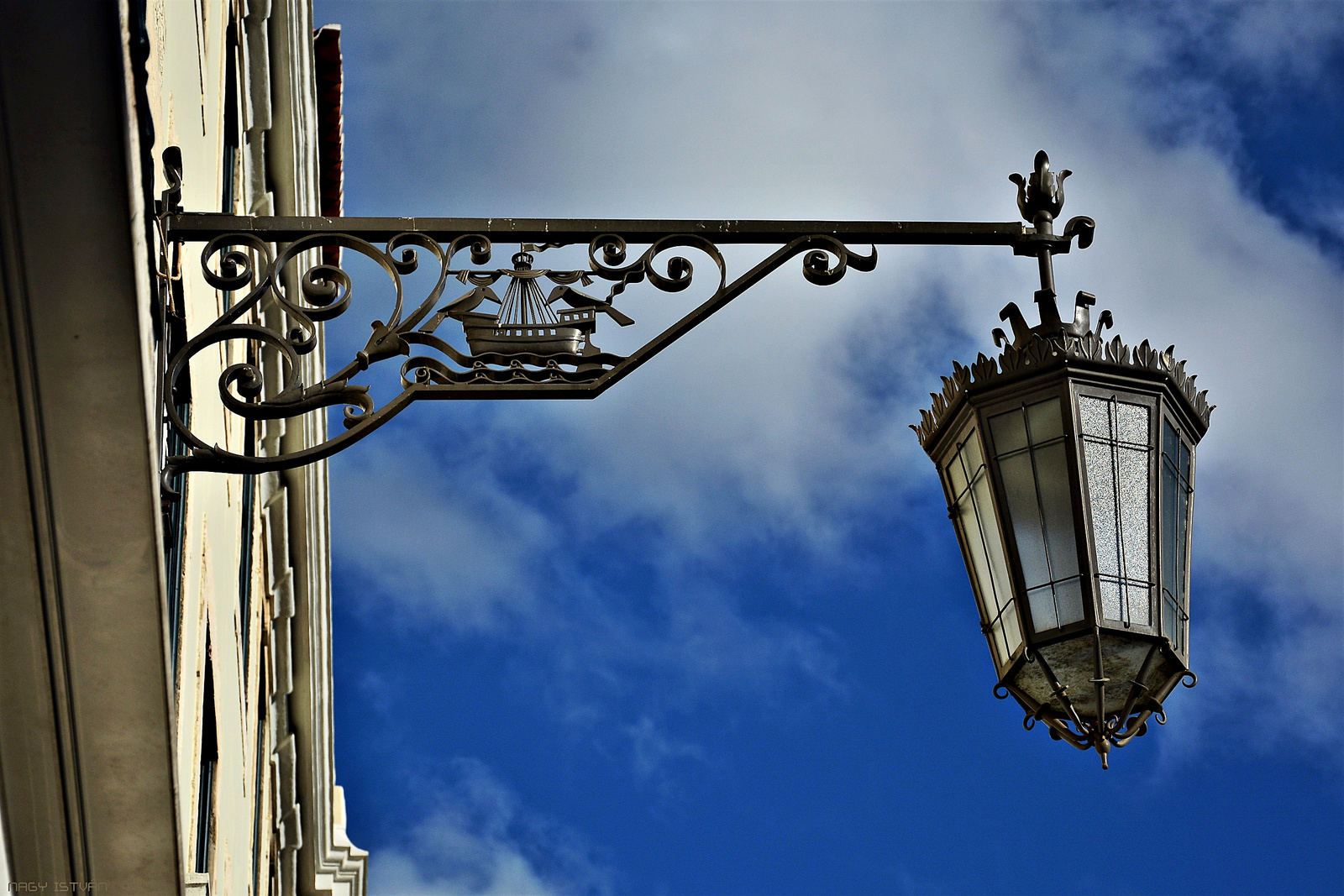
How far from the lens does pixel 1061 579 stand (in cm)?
478

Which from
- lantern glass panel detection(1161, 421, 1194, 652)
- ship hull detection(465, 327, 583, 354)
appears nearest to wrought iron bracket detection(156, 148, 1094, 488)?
Answer: ship hull detection(465, 327, 583, 354)

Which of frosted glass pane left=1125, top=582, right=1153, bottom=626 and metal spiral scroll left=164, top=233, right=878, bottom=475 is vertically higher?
metal spiral scroll left=164, top=233, right=878, bottom=475

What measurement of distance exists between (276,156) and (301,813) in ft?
19.8

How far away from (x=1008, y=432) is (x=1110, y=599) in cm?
56

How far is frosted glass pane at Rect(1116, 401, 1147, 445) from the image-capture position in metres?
4.93

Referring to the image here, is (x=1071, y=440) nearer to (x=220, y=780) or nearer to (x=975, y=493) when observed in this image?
(x=975, y=493)

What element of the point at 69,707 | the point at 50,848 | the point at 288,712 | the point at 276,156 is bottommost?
the point at 50,848

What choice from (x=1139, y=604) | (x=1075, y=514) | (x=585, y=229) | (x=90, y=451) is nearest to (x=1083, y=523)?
(x=1075, y=514)

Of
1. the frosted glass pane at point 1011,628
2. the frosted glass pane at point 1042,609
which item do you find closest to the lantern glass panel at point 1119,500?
the frosted glass pane at point 1042,609

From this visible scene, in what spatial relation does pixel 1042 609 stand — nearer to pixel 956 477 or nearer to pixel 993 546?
pixel 993 546

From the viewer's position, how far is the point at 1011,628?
4887 millimetres

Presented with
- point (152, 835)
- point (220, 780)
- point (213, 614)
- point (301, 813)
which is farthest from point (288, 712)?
point (152, 835)

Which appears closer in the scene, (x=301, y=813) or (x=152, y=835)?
(x=152, y=835)

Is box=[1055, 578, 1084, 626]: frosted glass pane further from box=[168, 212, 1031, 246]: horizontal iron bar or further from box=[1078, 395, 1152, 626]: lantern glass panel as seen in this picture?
box=[168, 212, 1031, 246]: horizontal iron bar
